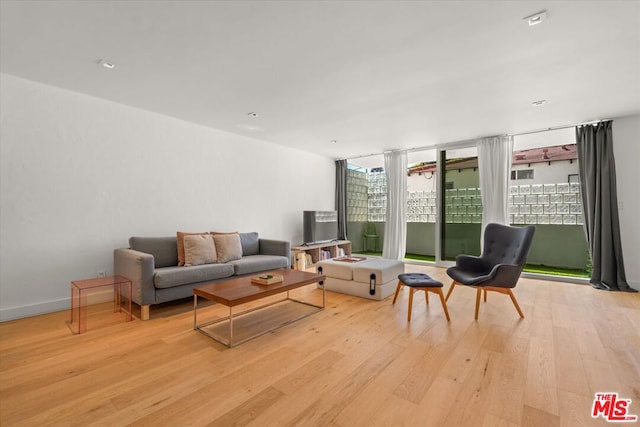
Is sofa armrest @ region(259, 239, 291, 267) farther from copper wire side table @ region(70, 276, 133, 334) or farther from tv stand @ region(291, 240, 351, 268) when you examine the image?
copper wire side table @ region(70, 276, 133, 334)

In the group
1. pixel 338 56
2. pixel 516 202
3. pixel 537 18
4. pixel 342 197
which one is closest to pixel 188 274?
pixel 338 56

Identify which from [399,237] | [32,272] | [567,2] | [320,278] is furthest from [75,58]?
[399,237]

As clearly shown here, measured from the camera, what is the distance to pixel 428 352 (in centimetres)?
218

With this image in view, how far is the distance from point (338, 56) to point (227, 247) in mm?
2701

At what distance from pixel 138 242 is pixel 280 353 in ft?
7.67

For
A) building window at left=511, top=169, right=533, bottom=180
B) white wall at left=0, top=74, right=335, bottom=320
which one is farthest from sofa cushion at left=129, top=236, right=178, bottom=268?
building window at left=511, top=169, right=533, bottom=180

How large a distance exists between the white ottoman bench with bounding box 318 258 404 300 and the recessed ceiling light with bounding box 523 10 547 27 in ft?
8.78

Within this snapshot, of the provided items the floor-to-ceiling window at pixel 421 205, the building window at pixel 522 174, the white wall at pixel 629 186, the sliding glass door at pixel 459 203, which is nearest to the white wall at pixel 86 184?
the floor-to-ceiling window at pixel 421 205

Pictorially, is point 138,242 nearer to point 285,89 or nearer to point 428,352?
point 285,89

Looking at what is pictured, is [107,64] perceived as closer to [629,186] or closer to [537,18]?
[537,18]

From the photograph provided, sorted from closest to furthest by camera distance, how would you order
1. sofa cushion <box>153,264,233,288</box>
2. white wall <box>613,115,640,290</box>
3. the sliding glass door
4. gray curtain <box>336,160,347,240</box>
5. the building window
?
sofa cushion <box>153,264,233,288</box> → white wall <box>613,115,640,290</box> → the building window → the sliding glass door → gray curtain <box>336,160,347,240</box>

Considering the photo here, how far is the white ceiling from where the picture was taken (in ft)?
6.36

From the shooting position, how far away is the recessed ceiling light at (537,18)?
194 cm

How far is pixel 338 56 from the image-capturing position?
2.48 metres
